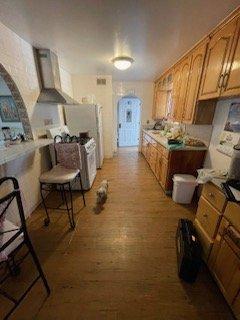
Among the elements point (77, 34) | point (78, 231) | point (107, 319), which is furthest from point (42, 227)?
point (77, 34)

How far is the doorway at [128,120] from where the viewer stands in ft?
20.6

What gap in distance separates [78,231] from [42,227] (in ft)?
1.67

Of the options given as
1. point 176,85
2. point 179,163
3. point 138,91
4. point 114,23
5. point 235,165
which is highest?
point 114,23

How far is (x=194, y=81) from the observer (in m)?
2.36

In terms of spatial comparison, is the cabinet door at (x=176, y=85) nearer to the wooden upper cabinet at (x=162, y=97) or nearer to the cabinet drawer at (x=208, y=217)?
the wooden upper cabinet at (x=162, y=97)

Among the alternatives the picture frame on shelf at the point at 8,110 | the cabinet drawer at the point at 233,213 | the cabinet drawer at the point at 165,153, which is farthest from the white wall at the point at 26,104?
the cabinet drawer at the point at 233,213

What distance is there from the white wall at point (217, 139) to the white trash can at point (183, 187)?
369 mm

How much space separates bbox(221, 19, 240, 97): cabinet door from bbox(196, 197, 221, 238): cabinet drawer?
116cm

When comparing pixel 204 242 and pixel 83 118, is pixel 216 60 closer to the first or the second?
pixel 204 242

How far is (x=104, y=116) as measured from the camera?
4566 millimetres

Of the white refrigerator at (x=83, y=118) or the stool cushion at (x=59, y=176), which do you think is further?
the white refrigerator at (x=83, y=118)

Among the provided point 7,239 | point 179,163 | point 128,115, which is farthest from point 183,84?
point 128,115

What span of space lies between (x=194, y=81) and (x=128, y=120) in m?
4.24

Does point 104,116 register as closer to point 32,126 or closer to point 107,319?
point 32,126
